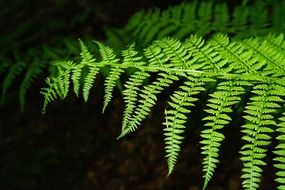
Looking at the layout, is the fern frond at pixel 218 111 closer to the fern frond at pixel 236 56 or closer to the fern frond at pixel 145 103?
the fern frond at pixel 236 56

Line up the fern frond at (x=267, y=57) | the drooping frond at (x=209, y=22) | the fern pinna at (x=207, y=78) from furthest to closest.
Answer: the drooping frond at (x=209, y=22) < the fern frond at (x=267, y=57) < the fern pinna at (x=207, y=78)

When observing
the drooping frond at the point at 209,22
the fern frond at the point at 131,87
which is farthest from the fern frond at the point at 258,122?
the drooping frond at the point at 209,22

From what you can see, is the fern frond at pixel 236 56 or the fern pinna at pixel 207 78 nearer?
the fern pinna at pixel 207 78

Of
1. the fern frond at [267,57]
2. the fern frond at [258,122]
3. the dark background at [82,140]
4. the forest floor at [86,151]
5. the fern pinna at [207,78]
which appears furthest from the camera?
the forest floor at [86,151]

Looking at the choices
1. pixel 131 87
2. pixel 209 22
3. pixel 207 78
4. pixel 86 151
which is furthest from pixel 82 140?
pixel 207 78

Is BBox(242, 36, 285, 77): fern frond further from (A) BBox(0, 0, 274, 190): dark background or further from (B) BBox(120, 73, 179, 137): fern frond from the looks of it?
(A) BBox(0, 0, 274, 190): dark background

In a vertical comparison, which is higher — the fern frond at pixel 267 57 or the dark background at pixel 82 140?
the fern frond at pixel 267 57

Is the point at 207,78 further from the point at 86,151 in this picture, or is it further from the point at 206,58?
the point at 86,151

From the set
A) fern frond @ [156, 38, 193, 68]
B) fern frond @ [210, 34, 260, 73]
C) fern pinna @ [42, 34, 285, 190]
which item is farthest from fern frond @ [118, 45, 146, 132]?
fern frond @ [210, 34, 260, 73]

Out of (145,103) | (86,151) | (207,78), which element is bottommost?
(86,151)
